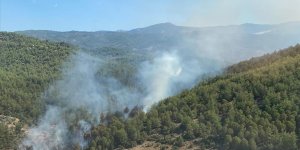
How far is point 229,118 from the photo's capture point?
99.2m

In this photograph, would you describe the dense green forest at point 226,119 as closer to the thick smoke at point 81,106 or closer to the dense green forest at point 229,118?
the dense green forest at point 229,118

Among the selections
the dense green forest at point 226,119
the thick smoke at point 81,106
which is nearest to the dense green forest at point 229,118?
the dense green forest at point 226,119

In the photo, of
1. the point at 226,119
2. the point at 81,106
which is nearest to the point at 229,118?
the point at 226,119

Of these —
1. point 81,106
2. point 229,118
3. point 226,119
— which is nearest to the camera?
point 226,119

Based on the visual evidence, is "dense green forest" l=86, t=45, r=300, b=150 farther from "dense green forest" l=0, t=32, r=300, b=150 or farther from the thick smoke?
the thick smoke

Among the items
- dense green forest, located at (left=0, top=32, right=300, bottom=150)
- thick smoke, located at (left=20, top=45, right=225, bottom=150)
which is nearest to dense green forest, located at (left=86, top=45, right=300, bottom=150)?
dense green forest, located at (left=0, top=32, right=300, bottom=150)

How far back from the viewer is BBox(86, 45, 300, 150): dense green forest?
9150 centimetres

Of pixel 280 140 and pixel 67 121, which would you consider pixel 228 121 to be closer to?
pixel 280 140

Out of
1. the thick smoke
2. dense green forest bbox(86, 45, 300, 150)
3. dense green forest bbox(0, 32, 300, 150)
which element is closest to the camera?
dense green forest bbox(86, 45, 300, 150)

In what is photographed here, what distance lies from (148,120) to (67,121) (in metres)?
38.9

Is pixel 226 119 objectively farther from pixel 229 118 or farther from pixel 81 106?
pixel 81 106

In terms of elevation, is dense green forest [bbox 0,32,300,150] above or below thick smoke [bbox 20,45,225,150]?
above

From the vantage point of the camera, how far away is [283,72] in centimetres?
11619

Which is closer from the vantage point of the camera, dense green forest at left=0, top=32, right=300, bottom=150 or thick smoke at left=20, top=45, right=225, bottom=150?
dense green forest at left=0, top=32, right=300, bottom=150
